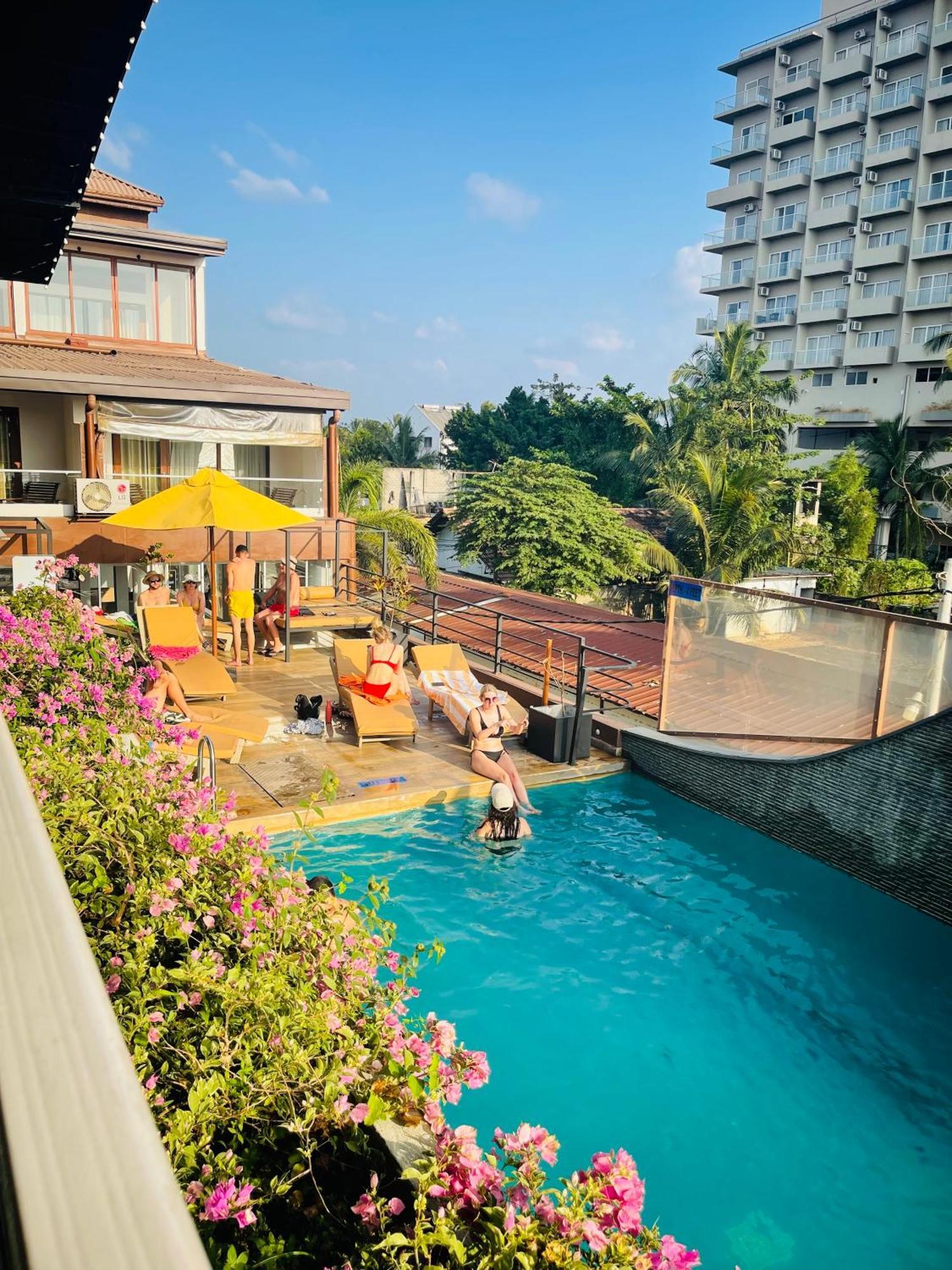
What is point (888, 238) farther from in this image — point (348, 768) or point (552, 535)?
point (348, 768)

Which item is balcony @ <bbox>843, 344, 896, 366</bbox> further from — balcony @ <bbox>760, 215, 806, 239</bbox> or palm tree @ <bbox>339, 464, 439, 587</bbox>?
palm tree @ <bbox>339, 464, 439, 587</bbox>

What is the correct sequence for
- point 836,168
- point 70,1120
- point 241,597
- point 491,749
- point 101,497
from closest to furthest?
point 70,1120 → point 491,749 → point 241,597 → point 101,497 → point 836,168

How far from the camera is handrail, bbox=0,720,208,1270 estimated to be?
491 mm

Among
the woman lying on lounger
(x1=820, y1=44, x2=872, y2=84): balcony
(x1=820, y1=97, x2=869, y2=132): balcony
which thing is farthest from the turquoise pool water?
(x1=820, y1=44, x2=872, y2=84): balcony

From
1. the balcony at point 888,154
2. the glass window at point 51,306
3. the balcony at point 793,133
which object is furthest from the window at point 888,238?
the glass window at point 51,306

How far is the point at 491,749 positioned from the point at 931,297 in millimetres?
57401

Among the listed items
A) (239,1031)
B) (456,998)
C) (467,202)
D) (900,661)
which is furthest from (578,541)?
(467,202)

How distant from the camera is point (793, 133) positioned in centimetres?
6625

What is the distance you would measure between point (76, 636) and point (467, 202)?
55.1 meters

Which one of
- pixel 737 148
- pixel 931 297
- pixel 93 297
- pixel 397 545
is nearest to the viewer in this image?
pixel 93 297

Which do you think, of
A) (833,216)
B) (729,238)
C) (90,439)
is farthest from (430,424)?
(90,439)

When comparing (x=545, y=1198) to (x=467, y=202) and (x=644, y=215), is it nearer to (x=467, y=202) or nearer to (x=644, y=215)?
(x=644, y=215)

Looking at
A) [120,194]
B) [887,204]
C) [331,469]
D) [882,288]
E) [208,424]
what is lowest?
[331,469]

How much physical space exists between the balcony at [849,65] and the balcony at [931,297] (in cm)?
1631
